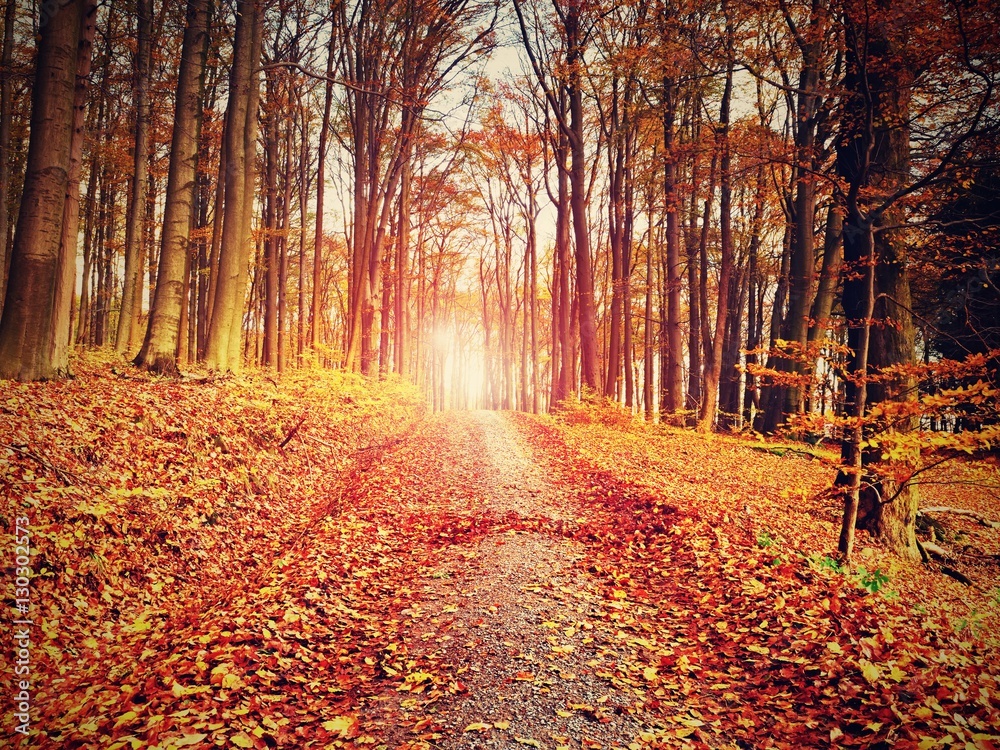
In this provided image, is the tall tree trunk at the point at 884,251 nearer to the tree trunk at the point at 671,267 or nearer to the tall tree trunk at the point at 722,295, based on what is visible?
the tall tree trunk at the point at 722,295

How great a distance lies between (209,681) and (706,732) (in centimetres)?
364

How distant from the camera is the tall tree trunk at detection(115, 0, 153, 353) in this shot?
45.4 ft

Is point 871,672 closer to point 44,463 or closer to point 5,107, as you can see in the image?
point 44,463

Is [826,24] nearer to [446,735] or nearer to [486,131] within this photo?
[446,735]

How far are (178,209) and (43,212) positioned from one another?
307cm

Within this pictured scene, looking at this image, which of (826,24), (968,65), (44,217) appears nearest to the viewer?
(968,65)

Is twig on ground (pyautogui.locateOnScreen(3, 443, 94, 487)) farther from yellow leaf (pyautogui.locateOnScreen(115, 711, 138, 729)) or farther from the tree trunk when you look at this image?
the tree trunk

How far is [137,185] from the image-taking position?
1516 cm

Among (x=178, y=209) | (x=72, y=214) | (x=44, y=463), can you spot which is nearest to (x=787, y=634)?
(x=44, y=463)

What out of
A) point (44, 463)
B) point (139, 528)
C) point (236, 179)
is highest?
point (236, 179)

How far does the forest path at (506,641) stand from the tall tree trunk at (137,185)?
14.6 metres

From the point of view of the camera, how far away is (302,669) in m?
3.94

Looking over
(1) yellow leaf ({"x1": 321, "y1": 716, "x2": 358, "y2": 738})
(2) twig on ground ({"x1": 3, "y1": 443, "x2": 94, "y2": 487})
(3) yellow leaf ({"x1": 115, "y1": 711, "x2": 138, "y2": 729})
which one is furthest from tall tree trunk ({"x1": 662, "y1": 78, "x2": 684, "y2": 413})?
(3) yellow leaf ({"x1": 115, "y1": 711, "x2": 138, "y2": 729})

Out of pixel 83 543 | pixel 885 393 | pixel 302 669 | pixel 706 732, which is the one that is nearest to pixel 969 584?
pixel 885 393
